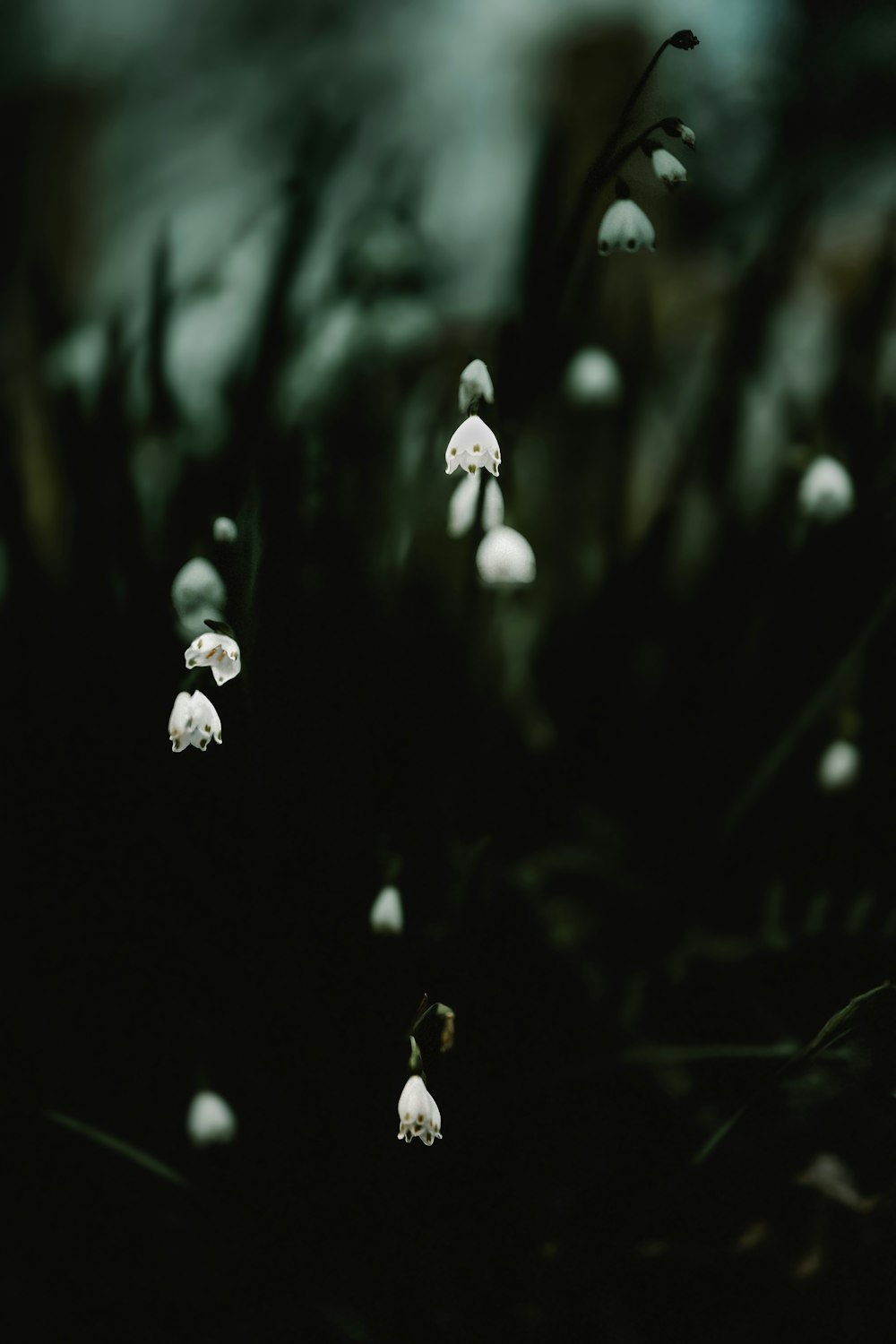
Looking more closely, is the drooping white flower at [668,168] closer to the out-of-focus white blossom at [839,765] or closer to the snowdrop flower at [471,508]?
the snowdrop flower at [471,508]

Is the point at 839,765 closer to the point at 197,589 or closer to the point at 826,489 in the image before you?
the point at 826,489

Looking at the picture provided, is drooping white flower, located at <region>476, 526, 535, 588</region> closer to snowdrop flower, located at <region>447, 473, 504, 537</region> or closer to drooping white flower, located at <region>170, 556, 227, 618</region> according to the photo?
snowdrop flower, located at <region>447, 473, 504, 537</region>

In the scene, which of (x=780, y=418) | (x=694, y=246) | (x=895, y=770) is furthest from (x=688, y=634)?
(x=694, y=246)

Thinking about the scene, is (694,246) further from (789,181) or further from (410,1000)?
(410,1000)

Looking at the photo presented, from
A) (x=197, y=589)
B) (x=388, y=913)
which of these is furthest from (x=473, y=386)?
(x=388, y=913)

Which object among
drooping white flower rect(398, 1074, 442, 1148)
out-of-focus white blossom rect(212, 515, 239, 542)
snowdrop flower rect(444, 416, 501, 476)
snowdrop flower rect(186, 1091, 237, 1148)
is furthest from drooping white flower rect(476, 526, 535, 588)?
snowdrop flower rect(186, 1091, 237, 1148)

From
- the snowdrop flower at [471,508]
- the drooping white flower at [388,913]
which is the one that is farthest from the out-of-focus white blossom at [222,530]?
the drooping white flower at [388,913]
